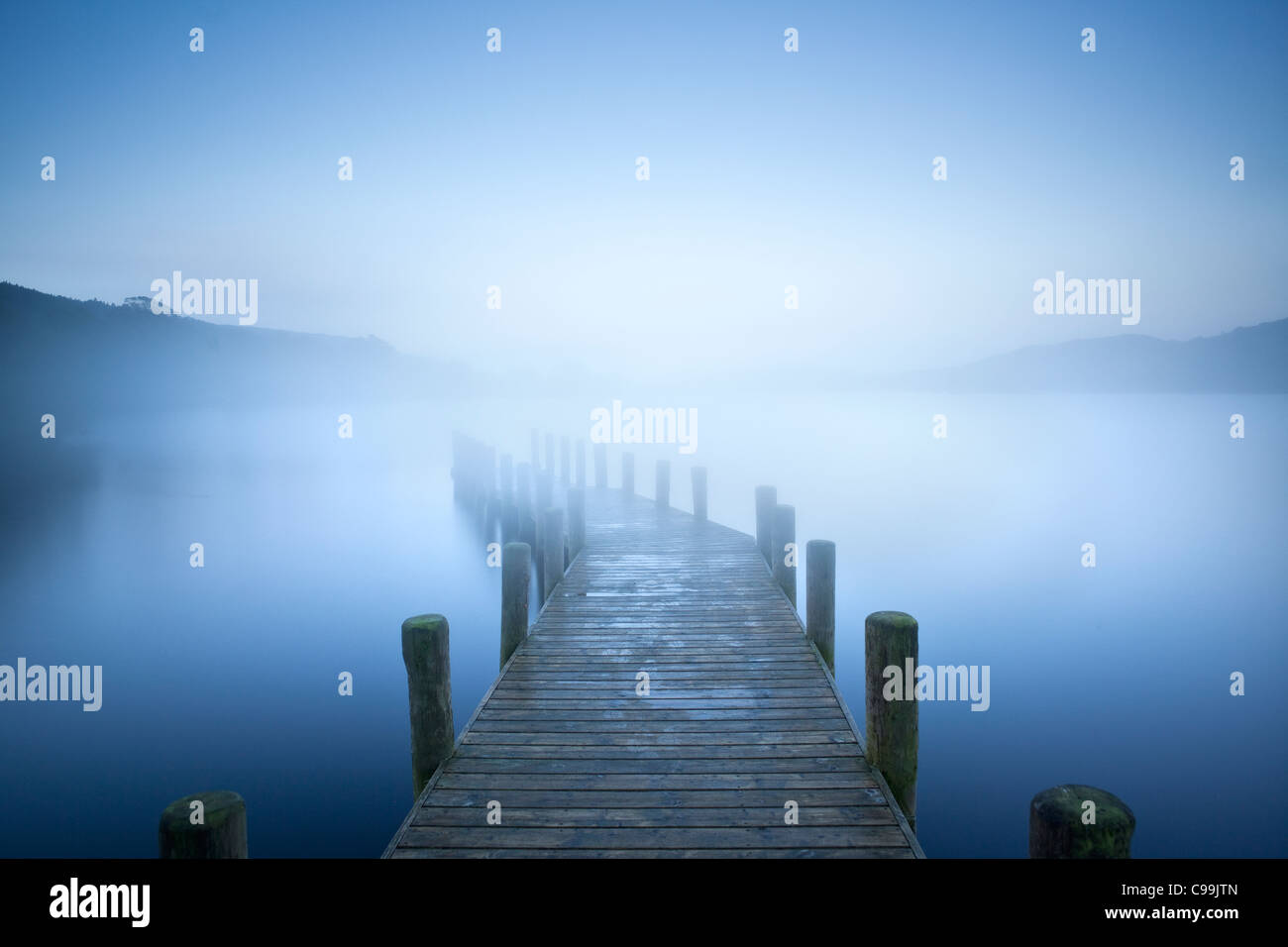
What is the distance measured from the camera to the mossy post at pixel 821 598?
788 cm

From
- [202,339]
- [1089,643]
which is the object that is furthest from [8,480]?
[202,339]

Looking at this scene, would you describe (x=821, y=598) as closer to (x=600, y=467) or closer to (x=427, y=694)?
(x=427, y=694)

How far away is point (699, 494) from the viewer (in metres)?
16.8

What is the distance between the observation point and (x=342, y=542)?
83.2 feet

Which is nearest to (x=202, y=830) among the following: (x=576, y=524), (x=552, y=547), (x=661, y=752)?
(x=661, y=752)

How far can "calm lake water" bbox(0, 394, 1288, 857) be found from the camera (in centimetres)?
981

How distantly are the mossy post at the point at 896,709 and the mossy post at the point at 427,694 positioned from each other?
3339 mm

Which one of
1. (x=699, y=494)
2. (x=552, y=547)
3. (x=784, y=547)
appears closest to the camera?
(x=784, y=547)

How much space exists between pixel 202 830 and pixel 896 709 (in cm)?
446

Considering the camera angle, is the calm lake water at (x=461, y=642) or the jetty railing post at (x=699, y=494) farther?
the jetty railing post at (x=699, y=494)

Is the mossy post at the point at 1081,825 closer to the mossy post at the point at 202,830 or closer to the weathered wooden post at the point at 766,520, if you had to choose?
the mossy post at the point at 202,830

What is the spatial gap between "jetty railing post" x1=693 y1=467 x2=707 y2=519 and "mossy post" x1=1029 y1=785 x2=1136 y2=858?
44.3 ft

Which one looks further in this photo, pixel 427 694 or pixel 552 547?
pixel 552 547

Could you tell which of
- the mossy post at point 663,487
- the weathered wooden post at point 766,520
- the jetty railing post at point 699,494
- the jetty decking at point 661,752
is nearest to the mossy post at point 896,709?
the jetty decking at point 661,752
